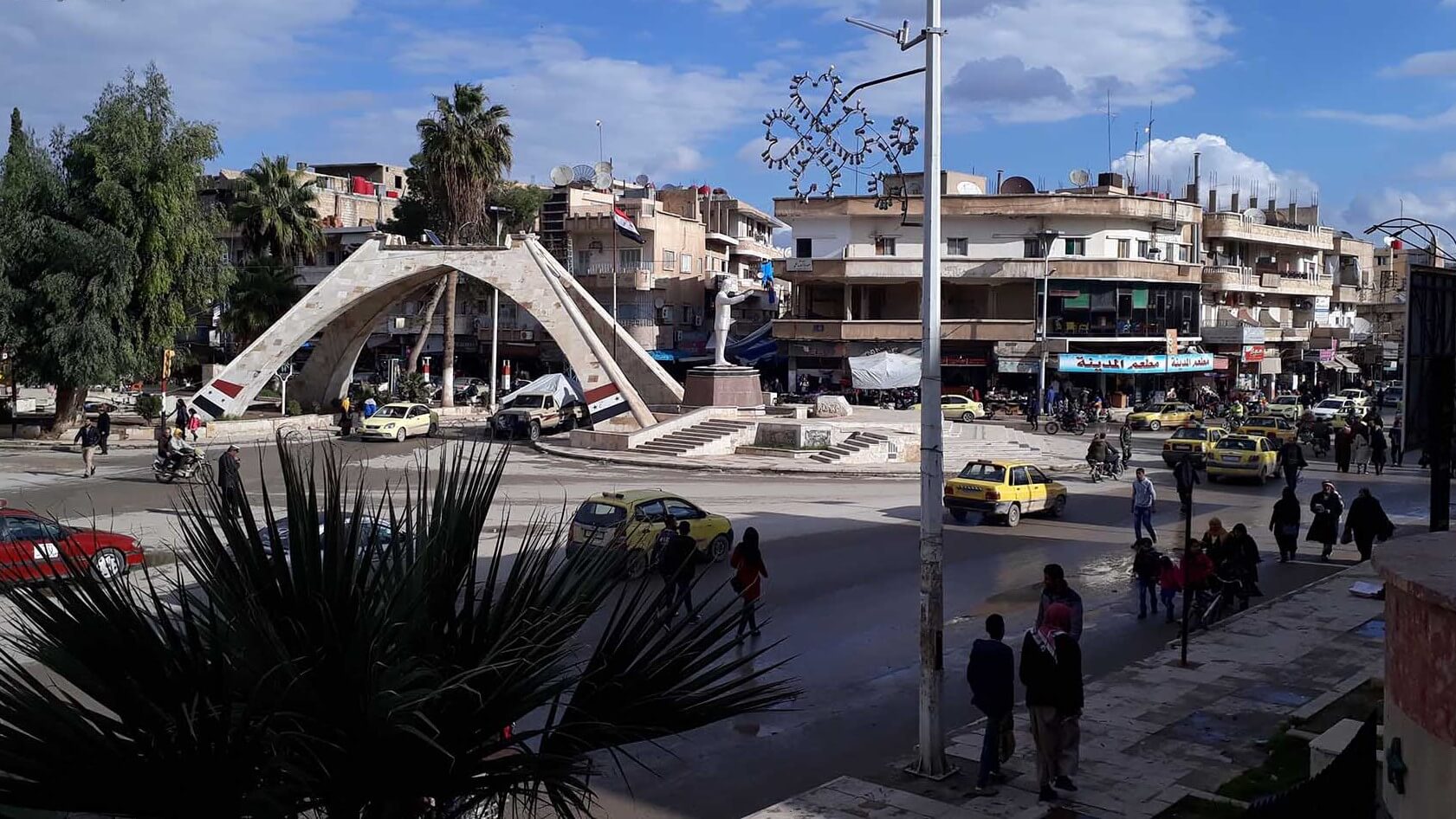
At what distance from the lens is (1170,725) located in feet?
33.2

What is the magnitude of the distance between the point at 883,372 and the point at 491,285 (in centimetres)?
2009

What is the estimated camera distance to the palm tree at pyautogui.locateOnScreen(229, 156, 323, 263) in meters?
47.8

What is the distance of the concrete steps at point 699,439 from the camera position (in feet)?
111

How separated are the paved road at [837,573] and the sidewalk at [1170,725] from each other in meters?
0.58

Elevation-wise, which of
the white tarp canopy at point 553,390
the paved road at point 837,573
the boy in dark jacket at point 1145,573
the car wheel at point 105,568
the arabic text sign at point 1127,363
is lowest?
the paved road at point 837,573

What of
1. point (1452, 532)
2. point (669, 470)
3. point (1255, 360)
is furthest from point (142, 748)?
point (1255, 360)

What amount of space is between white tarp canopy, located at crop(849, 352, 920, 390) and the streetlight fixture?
5679 mm

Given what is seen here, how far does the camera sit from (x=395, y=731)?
3.62m

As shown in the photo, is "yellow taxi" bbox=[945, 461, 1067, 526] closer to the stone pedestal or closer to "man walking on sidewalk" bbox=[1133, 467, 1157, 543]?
"man walking on sidewalk" bbox=[1133, 467, 1157, 543]

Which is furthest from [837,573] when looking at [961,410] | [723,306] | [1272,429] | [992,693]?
[961,410]

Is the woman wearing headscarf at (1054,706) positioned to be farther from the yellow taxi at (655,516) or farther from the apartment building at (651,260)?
the apartment building at (651,260)

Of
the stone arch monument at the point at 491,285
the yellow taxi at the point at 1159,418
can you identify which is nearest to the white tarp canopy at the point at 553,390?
the stone arch monument at the point at 491,285

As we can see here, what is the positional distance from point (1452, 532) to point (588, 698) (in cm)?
694

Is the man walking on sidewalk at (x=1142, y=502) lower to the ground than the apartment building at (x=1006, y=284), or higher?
lower
